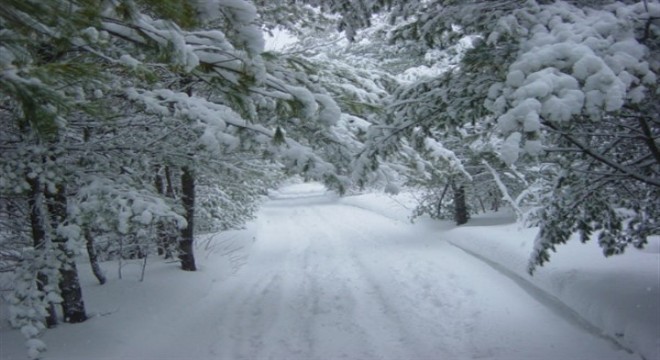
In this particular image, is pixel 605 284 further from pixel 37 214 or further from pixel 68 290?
pixel 37 214

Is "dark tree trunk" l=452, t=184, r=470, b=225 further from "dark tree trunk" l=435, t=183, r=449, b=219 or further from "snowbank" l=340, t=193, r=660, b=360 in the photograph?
"snowbank" l=340, t=193, r=660, b=360

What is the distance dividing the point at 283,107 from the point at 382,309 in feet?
14.2

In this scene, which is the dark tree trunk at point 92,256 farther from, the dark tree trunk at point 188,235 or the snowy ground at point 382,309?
the dark tree trunk at point 188,235

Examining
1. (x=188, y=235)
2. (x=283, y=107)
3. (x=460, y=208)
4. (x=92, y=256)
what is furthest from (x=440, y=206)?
(x=283, y=107)

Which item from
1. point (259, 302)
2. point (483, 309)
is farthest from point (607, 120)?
point (259, 302)

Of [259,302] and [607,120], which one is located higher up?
[607,120]

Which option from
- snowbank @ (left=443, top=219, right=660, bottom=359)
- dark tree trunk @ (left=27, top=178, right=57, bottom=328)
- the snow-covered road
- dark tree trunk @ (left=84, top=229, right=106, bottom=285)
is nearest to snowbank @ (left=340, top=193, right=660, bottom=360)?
snowbank @ (left=443, top=219, right=660, bottom=359)

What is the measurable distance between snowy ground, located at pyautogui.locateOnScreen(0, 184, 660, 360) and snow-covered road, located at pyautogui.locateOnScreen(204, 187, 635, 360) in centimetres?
2

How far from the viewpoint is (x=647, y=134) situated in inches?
159

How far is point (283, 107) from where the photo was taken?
12.9ft

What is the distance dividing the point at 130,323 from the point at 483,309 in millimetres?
5260

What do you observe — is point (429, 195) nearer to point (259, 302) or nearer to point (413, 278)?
point (413, 278)

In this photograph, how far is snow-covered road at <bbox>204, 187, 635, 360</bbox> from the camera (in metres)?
5.44

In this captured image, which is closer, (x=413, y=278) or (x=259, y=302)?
(x=259, y=302)
